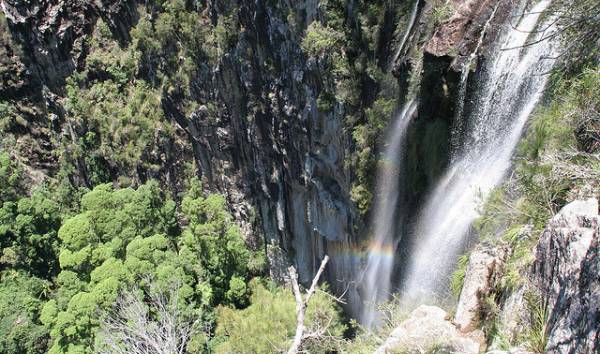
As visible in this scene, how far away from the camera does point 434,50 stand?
12453 millimetres

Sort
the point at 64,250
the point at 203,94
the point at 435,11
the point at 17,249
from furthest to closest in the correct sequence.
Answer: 1. the point at 17,249
2. the point at 203,94
3. the point at 64,250
4. the point at 435,11

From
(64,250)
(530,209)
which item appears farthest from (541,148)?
(64,250)

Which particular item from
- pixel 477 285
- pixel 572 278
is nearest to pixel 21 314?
pixel 477 285

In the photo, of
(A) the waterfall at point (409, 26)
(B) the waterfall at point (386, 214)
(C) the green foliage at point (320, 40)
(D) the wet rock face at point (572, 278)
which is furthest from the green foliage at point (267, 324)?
(D) the wet rock face at point (572, 278)

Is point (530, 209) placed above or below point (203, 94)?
below

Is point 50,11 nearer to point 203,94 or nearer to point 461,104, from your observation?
point 203,94

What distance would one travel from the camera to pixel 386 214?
53.0ft

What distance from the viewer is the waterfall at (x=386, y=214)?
14844 mm

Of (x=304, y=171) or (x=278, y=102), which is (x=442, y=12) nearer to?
(x=278, y=102)

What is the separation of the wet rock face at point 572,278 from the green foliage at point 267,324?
40.7ft

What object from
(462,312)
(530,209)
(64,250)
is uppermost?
(530,209)

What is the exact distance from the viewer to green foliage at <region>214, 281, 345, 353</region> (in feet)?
59.8

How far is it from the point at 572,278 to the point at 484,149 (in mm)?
6815

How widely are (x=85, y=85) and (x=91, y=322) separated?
603 inches
